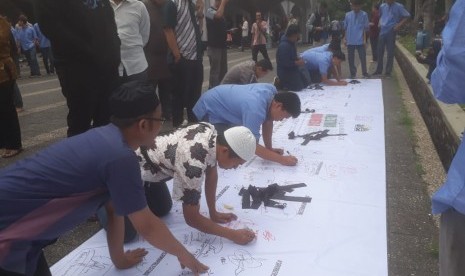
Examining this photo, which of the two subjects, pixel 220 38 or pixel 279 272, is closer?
pixel 279 272

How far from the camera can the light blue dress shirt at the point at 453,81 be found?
1.13m

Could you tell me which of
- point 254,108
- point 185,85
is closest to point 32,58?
point 185,85

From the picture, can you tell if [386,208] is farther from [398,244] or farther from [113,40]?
[113,40]

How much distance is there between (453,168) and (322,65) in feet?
17.7

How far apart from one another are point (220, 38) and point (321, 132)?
199 cm

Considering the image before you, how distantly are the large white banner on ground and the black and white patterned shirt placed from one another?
34cm

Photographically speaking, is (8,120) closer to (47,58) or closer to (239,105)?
(239,105)

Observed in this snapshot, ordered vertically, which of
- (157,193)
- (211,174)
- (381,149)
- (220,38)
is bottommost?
(381,149)

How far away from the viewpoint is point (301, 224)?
227 centimetres

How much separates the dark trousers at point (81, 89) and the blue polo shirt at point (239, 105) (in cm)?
87

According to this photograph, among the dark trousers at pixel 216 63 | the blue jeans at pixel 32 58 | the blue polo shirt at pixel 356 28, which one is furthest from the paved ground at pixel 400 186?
the blue jeans at pixel 32 58

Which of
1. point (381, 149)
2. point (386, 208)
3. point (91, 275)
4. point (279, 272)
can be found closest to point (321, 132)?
point (381, 149)

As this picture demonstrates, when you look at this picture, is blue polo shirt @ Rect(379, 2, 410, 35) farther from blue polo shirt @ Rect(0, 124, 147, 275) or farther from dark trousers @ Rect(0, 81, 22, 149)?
blue polo shirt @ Rect(0, 124, 147, 275)

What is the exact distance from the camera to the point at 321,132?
3.93 m
